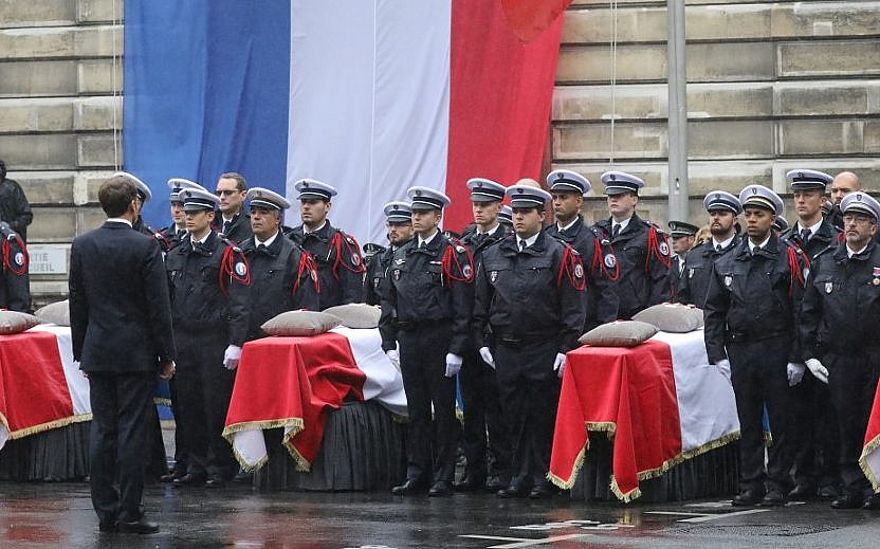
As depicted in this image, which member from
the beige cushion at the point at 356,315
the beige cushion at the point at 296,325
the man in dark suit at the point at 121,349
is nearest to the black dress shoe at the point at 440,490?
the beige cushion at the point at 296,325

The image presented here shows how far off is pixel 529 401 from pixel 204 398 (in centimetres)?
236

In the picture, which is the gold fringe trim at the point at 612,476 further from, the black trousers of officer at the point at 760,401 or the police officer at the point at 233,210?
the police officer at the point at 233,210

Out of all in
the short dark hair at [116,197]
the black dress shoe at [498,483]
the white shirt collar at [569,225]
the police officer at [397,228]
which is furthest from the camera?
the police officer at [397,228]

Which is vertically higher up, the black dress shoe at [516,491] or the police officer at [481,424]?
the police officer at [481,424]

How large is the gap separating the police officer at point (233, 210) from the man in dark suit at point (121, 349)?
3.79m

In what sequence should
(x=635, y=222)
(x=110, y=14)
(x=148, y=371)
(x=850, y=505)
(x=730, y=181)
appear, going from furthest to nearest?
(x=110, y=14) < (x=730, y=181) < (x=635, y=222) < (x=850, y=505) < (x=148, y=371)

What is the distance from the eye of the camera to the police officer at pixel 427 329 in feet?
40.7

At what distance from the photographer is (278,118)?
1806 centimetres

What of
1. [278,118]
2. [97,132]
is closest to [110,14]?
[97,132]

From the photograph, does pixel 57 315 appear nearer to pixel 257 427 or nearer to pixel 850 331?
pixel 257 427

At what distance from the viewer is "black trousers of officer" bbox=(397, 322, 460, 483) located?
1245 cm

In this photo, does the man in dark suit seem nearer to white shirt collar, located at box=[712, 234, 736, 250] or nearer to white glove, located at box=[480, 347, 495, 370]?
white glove, located at box=[480, 347, 495, 370]

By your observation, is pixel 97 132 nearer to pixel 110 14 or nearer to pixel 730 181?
pixel 110 14

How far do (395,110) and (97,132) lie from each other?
3.42 meters
